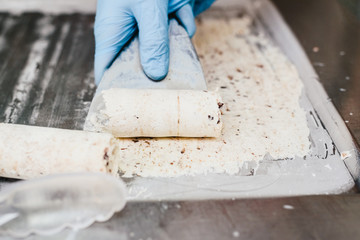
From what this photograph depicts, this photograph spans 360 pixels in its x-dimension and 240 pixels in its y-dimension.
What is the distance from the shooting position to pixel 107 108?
186 centimetres

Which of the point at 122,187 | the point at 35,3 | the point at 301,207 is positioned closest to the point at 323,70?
the point at 301,207

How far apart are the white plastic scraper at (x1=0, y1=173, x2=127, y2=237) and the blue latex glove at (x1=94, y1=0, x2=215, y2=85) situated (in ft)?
2.59

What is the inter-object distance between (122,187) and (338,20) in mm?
2418

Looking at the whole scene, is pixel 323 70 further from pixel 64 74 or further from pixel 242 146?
pixel 64 74

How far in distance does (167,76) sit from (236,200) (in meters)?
0.84

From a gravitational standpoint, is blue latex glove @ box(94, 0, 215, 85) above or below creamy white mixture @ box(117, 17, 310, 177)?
above

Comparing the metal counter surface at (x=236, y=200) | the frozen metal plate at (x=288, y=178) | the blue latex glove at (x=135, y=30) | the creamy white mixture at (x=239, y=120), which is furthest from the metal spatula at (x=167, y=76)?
the frozen metal plate at (x=288, y=178)

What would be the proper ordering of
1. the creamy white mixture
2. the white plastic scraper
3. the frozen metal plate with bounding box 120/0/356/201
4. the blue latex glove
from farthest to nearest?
the blue latex glove → the creamy white mixture → the frozen metal plate with bounding box 120/0/356/201 → the white plastic scraper

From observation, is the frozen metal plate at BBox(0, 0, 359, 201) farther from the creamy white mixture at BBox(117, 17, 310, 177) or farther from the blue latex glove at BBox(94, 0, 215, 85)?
the blue latex glove at BBox(94, 0, 215, 85)

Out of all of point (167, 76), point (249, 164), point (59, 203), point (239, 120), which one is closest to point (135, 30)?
point (167, 76)

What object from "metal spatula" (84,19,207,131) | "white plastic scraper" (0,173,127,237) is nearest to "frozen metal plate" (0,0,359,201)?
"white plastic scraper" (0,173,127,237)

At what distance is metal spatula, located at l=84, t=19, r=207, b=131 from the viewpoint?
2.08m

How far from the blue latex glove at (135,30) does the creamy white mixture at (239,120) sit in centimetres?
39

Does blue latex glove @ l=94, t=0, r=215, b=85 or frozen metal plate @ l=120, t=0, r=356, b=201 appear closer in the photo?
frozen metal plate @ l=120, t=0, r=356, b=201
